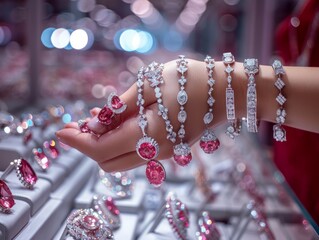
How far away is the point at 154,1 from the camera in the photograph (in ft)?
11.8

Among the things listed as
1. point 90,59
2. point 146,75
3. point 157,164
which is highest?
point 146,75

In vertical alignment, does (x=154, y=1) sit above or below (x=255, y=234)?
above

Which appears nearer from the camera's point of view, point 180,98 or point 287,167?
point 180,98

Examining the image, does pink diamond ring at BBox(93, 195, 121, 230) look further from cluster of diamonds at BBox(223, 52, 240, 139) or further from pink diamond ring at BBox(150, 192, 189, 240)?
cluster of diamonds at BBox(223, 52, 240, 139)

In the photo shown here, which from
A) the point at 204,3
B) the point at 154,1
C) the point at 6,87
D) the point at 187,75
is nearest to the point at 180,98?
the point at 187,75

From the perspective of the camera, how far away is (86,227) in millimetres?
Answer: 687

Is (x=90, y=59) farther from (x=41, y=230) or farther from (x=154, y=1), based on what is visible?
(x=41, y=230)

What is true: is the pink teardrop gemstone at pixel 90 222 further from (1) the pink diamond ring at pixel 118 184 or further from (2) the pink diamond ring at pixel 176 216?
(1) the pink diamond ring at pixel 118 184

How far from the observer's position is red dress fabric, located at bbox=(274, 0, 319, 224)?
0.99 metres

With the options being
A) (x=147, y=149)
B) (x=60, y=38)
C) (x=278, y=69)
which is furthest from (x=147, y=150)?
(x=60, y=38)

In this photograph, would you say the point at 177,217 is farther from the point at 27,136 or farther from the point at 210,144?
the point at 27,136

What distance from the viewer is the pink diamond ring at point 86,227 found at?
0.68m

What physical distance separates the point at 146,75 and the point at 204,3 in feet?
8.11

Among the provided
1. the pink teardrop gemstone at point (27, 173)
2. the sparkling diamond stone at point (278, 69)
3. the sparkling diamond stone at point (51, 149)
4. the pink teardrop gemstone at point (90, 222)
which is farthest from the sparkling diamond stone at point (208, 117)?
the sparkling diamond stone at point (51, 149)
